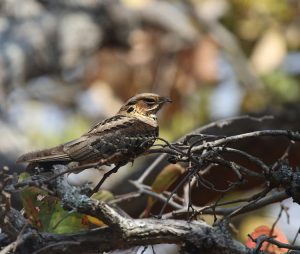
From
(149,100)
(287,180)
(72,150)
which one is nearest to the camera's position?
(287,180)

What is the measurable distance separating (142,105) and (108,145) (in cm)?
79

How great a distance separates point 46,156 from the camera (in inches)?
123

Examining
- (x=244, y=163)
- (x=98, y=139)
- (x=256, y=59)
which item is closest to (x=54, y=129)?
(x=256, y=59)

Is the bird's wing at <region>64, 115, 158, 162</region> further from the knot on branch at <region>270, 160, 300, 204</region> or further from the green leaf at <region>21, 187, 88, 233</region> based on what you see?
the knot on branch at <region>270, 160, 300, 204</region>

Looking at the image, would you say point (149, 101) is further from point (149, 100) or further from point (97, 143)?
point (97, 143)

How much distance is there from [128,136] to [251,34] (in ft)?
18.7

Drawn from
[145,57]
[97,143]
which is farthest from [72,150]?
[145,57]

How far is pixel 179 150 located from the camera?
294 cm

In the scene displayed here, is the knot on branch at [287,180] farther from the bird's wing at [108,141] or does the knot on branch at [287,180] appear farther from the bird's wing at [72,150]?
the bird's wing at [72,150]

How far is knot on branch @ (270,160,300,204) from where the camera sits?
295 centimetres

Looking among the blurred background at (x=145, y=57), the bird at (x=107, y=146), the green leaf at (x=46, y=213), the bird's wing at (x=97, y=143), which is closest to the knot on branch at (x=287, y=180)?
the bird at (x=107, y=146)

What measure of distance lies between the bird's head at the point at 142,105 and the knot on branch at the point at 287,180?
1152 mm

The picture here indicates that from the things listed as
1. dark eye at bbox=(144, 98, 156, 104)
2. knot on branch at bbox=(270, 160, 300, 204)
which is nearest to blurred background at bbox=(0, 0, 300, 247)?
dark eye at bbox=(144, 98, 156, 104)

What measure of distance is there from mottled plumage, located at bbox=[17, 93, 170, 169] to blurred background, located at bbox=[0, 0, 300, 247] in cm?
345
